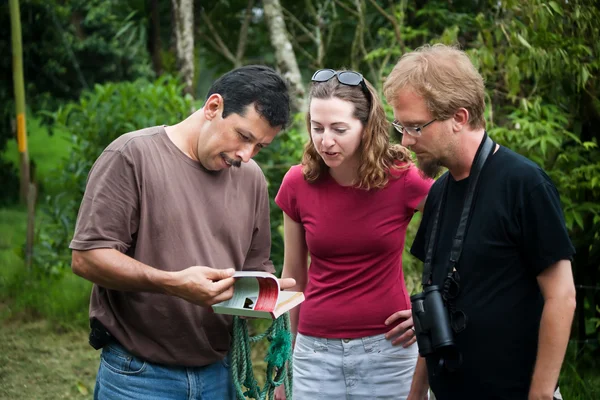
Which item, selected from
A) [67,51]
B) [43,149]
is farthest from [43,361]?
[43,149]

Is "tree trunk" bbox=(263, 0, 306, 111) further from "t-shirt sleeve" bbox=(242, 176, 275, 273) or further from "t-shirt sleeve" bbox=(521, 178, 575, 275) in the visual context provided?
"t-shirt sleeve" bbox=(521, 178, 575, 275)

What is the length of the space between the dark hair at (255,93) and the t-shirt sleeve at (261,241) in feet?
1.09

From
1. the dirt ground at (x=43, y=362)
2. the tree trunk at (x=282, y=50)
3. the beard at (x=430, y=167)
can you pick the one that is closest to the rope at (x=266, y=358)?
the beard at (x=430, y=167)

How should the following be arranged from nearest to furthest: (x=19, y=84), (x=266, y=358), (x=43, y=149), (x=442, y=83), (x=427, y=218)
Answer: (x=442, y=83), (x=427, y=218), (x=266, y=358), (x=19, y=84), (x=43, y=149)

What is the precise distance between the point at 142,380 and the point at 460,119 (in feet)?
4.40

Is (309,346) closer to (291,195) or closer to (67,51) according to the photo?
(291,195)

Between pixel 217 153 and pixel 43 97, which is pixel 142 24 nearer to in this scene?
pixel 43 97

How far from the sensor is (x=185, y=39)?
9734 millimetres

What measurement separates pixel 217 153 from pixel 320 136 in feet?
1.70

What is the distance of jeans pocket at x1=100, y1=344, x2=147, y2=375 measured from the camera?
8.43 ft

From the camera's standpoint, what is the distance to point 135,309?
2584 millimetres

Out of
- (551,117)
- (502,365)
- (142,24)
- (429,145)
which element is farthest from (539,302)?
(142,24)

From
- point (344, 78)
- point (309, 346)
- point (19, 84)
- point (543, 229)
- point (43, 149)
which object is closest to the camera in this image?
point (543, 229)

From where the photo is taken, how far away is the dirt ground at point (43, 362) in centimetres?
582
